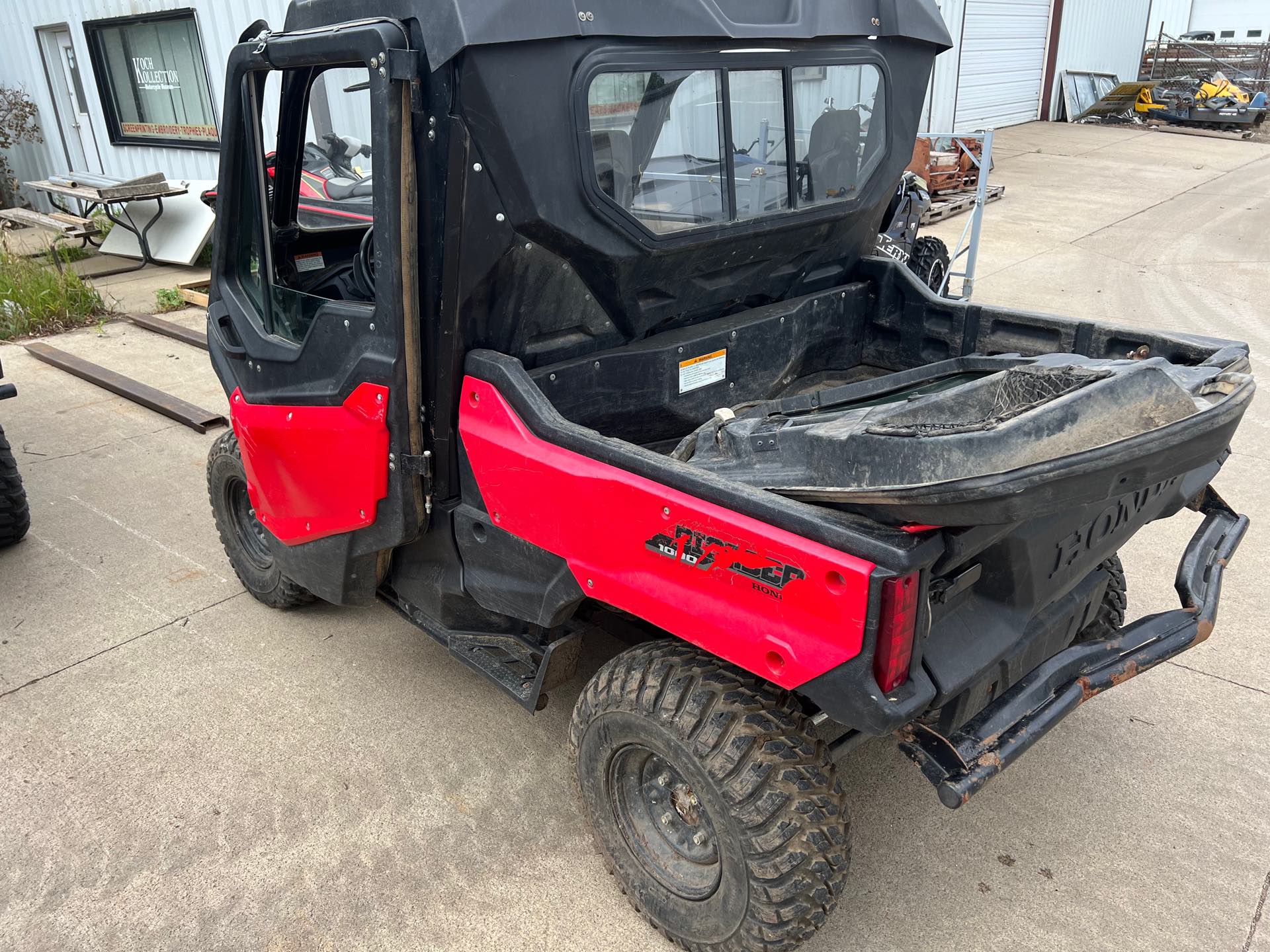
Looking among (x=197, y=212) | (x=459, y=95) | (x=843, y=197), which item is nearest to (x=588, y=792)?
(x=459, y=95)

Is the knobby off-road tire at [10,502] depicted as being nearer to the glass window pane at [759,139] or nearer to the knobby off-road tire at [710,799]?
the knobby off-road tire at [710,799]

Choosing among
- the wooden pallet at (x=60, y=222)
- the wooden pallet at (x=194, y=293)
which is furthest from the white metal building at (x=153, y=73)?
the wooden pallet at (x=194, y=293)

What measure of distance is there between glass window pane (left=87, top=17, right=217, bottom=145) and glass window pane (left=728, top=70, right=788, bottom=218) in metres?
9.41

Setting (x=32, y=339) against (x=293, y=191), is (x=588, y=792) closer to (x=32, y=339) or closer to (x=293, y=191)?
(x=293, y=191)

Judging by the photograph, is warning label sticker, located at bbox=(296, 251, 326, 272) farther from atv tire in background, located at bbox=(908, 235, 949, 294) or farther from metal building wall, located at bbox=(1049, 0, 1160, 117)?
metal building wall, located at bbox=(1049, 0, 1160, 117)

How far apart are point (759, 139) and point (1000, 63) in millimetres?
15352

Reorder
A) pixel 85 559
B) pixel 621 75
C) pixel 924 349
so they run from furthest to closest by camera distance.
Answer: pixel 85 559 → pixel 924 349 → pixel 621 75

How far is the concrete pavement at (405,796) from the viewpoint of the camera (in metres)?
2.54

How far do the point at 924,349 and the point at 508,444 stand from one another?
5.55 ft

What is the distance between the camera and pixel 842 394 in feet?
8.88

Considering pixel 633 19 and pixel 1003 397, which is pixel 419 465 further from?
pixel 1003 397

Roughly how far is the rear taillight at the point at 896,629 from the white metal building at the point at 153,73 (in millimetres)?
9364

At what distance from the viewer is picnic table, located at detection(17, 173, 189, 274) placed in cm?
941

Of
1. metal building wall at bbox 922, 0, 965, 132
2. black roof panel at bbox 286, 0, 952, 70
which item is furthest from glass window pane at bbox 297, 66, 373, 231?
metal building wall at bbox 922, 0, 965, 132
